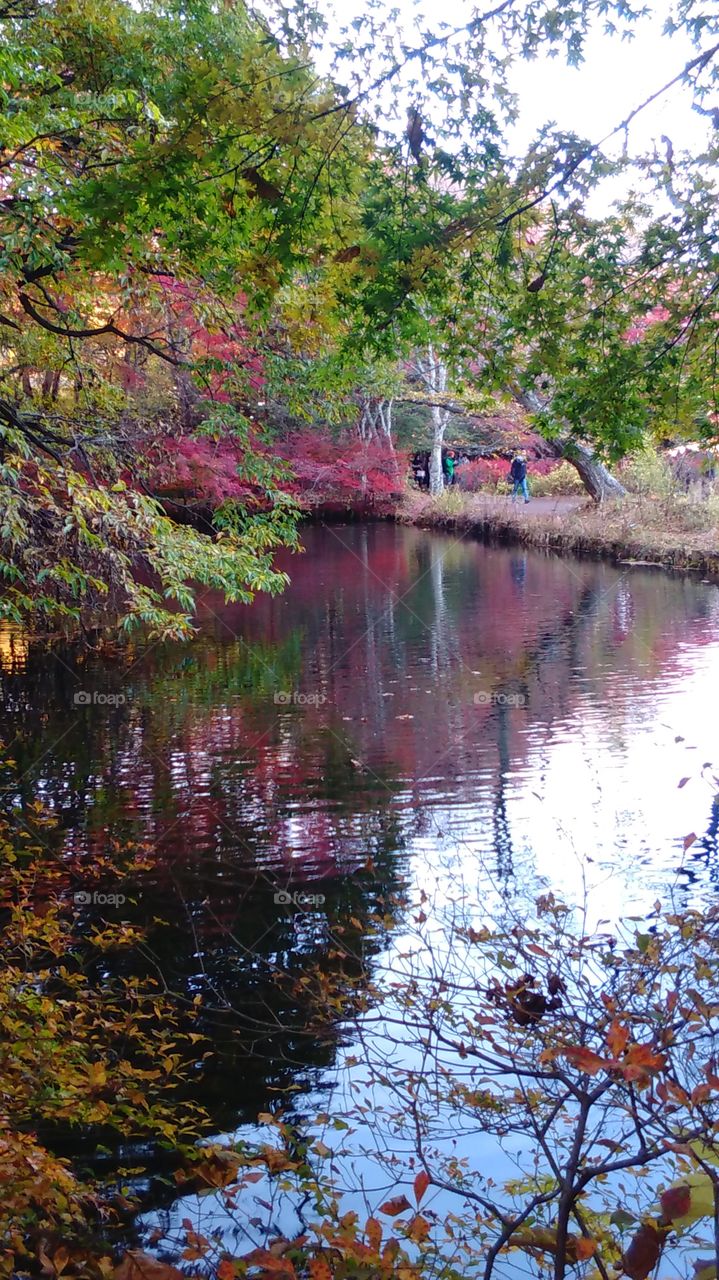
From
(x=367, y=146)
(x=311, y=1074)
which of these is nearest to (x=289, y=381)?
(x=367, y=146)

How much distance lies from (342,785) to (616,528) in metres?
15.2

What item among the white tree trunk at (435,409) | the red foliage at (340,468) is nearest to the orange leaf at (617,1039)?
the white tree trunk at (435,409)

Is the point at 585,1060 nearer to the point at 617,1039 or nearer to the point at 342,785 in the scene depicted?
the point at 617,1039

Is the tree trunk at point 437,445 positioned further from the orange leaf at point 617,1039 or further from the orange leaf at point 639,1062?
the orange leaf at point 639,1062

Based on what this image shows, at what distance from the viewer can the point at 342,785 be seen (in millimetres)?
8781

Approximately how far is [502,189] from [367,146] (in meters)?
0.67

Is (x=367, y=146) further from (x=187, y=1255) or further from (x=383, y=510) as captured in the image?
(x=383, y=510)

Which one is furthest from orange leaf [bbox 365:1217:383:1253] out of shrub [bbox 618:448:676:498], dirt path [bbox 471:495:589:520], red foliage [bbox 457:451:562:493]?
red foliage [bbox 457:451:562:493]

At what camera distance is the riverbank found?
67.3 feet

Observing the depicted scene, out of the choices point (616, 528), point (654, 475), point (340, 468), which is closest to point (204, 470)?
point (616, 528)

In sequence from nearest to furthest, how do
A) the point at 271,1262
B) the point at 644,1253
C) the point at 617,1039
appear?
the point at 644,1253 < the point at 617,1039 < the point at 271,1262

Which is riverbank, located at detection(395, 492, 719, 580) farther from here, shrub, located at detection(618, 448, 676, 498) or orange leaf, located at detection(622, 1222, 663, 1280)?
orange leaf, located at detection(622, 1222, 663, 1280)

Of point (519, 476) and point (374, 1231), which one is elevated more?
point (519, 476)

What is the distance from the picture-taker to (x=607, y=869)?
661cm
